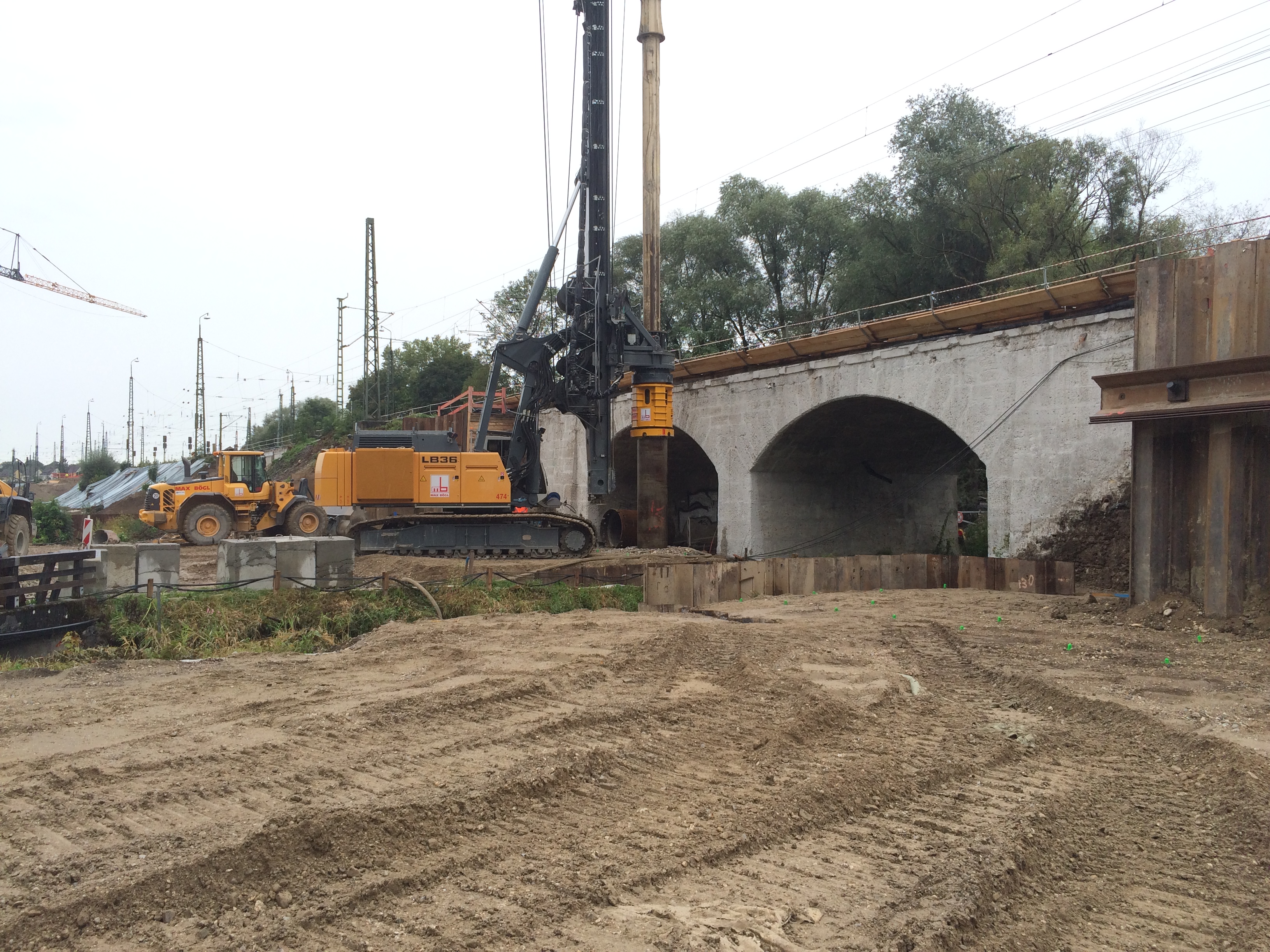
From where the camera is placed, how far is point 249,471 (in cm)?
2420

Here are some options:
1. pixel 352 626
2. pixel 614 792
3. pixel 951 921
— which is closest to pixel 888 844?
pixel 951 921

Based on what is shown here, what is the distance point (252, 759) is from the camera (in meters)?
5.62

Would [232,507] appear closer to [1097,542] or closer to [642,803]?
[1097,542]

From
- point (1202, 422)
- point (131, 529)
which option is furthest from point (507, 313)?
point (1202, 422)

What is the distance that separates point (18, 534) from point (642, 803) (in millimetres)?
A: 19052

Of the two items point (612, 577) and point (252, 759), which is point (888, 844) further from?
point (612, 577)

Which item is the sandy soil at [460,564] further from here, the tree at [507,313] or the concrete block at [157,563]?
the tree at [507,313]

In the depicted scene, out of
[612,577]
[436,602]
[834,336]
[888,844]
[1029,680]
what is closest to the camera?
[888,844]

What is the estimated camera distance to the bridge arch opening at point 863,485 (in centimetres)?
2056

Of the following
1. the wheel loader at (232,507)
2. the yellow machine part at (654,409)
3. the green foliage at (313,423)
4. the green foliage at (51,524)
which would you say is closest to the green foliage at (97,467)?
the green foliage at (313,423)

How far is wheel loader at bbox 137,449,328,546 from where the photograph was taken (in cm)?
2344

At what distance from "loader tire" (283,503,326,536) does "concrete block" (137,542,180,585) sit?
38.6 feet

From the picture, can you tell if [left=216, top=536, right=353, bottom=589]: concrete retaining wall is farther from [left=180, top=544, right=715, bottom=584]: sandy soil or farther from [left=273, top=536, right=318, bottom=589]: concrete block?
[left=180, top=544, right=715, bottom=584]: sandy soil

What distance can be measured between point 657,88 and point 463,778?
17.1 meters
